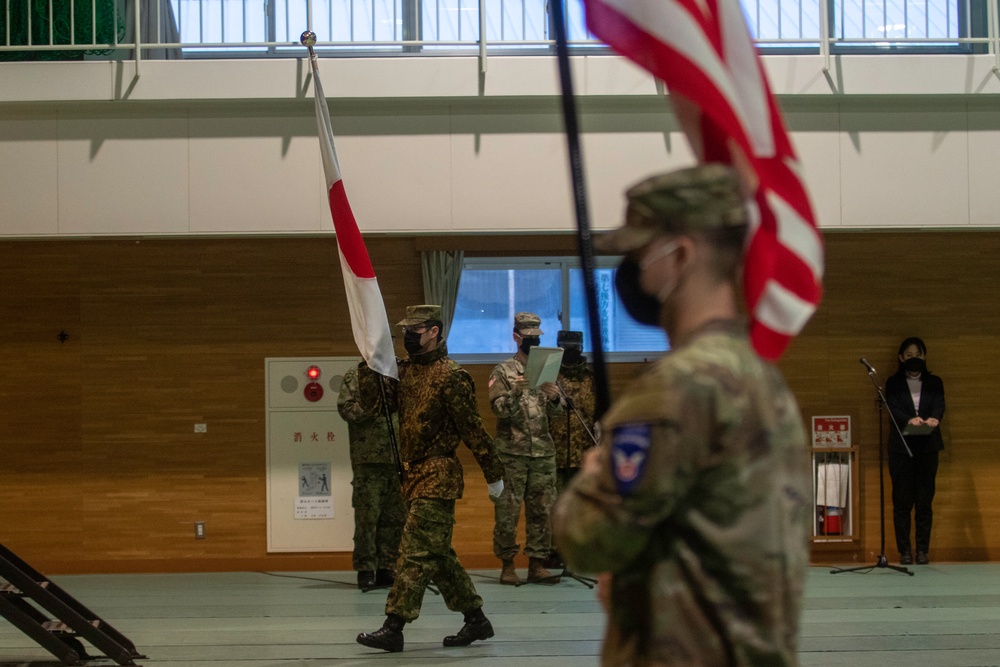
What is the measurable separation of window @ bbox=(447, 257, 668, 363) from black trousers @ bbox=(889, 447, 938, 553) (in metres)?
2.15

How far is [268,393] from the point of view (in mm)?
9406

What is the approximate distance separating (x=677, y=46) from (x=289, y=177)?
609 cm

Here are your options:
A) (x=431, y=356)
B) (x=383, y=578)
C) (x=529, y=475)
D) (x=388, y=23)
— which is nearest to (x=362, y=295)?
(x=431, y=356)

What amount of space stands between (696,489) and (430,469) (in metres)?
4.01

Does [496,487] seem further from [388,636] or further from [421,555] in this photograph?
[388,636]

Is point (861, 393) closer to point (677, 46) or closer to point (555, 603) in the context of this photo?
point (555, 603)

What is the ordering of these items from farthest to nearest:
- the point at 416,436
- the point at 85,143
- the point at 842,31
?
the point at 842,31 → the point at 85,143 → the point at 416,436

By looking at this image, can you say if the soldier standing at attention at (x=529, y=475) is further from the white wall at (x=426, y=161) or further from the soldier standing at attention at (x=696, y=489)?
the soldier standing at attention at (x=696, y=489)

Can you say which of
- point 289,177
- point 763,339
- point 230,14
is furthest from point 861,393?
point 763,339

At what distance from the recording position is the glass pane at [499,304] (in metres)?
9.65

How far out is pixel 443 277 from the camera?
9.35 metres

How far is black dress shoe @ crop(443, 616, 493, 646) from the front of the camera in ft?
19.6

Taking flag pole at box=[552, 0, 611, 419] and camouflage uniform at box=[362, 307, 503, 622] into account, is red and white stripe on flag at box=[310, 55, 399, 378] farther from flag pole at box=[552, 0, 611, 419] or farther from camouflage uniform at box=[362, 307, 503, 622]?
flag pole at box=[552, 0, 611, 419]

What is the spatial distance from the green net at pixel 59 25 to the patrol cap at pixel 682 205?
715 cm
